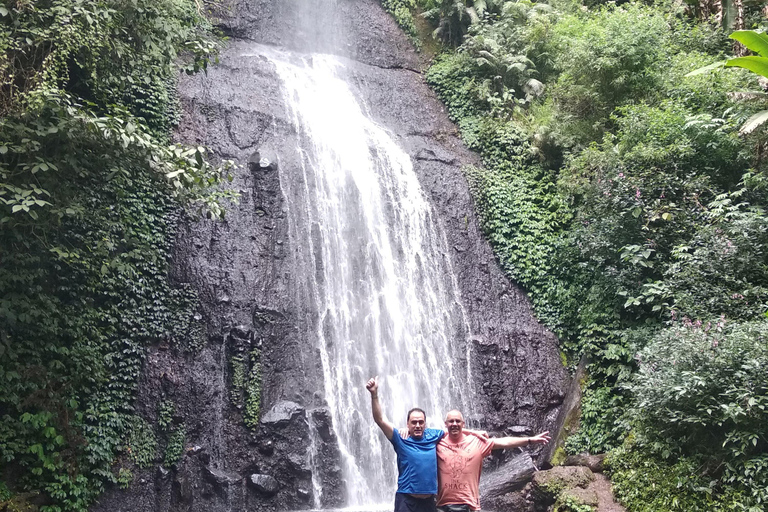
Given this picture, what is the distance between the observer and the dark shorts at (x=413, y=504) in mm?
4309

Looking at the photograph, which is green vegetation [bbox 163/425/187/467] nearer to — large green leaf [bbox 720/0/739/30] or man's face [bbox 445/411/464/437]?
man's face [bbox 445/411/464/437]

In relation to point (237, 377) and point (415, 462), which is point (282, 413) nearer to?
point (237, 377)

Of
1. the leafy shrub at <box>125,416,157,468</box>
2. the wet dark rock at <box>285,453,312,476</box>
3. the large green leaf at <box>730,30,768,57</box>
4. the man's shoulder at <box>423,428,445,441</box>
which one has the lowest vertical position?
the wet dark rock at <box>285,453,312,476</box>

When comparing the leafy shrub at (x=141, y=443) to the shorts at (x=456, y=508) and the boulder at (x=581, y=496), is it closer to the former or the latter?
the boulder at (x=581, y=496)

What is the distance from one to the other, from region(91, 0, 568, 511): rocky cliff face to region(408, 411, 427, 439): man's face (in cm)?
552

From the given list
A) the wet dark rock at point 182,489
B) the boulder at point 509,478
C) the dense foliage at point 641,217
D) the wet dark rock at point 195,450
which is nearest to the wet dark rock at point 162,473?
the wet dark rock at point 182,489

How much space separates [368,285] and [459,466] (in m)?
7.75

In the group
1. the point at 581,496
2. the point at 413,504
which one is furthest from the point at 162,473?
the point at 581,496

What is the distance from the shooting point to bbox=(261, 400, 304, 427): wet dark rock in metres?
9.67

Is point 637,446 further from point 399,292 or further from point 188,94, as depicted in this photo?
point 188,94

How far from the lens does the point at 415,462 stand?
434 cm

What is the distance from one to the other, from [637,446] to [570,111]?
8.00 meters

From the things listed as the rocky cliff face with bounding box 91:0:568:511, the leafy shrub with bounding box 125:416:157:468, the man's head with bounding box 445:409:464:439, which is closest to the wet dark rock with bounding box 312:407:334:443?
the rocky cliff face with bounding box 91:0:568:511

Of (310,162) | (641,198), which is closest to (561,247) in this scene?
(641,198)
